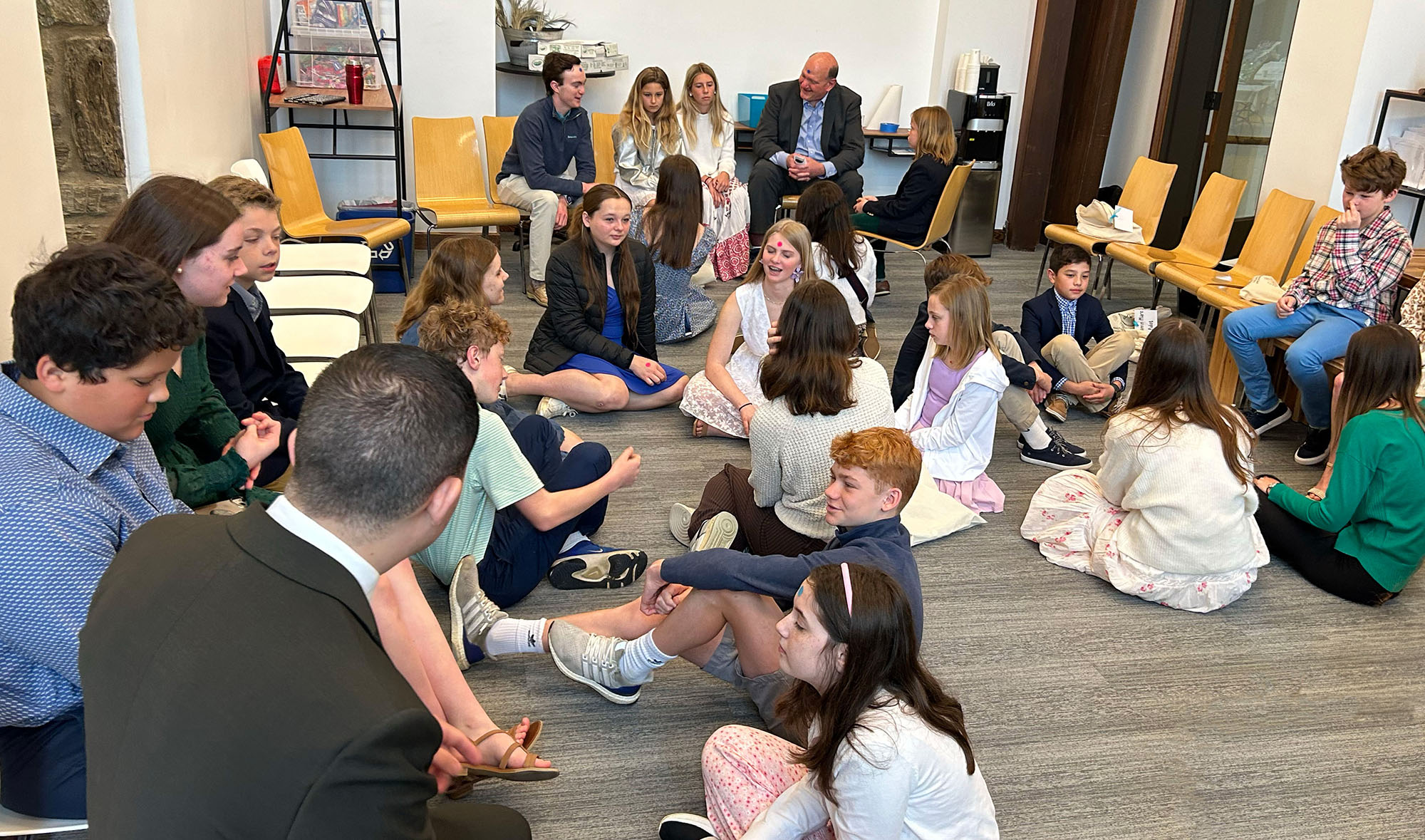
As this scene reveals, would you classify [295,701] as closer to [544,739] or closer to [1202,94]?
[544,739]

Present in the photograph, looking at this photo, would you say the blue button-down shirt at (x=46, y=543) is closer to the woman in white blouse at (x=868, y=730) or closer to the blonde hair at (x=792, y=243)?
the woman in white blouse at (x=868, y=730)

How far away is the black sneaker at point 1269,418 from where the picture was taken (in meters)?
5.08

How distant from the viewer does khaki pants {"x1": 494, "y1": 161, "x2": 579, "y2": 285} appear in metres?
6.60

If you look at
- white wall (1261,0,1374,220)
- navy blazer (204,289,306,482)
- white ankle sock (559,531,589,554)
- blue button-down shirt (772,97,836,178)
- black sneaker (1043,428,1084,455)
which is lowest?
white ankle sock (559,531,589,554)

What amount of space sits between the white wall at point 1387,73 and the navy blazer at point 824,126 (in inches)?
117

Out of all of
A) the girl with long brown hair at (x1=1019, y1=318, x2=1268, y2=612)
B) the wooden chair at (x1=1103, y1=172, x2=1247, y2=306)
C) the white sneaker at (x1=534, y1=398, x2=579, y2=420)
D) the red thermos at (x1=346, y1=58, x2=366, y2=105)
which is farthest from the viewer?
→ the red thermos at (x1=346, y1=58, x2=366, y2=105)

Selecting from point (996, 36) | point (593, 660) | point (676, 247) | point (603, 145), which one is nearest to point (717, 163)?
point (603, 145)

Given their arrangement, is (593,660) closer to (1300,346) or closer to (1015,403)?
(1015,403)

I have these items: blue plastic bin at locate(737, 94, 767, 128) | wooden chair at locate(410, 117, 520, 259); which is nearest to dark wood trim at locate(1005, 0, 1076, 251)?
blue plastic bin at locate(737, 94, 767, 128)

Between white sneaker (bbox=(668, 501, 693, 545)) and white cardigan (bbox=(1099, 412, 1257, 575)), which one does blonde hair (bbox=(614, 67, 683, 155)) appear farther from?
white cardigan (bbox=(1099, 412, 1257, 575))

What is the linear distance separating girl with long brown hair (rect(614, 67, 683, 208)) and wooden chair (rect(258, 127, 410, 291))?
1477 millimetres

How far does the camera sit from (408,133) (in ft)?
24.3

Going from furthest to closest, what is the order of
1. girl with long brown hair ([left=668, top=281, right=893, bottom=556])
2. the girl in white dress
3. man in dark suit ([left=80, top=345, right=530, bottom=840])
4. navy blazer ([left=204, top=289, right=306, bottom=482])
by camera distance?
the girl in white dress, girl with long brown hair ([left=668, top=281, right=893, bottom=556]), navy blazer ([left=204, top=289, right=306, bottom=482]), man in dark suit ([left=80, top=345, right=530, bottom=840])

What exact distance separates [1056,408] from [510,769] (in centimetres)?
354
